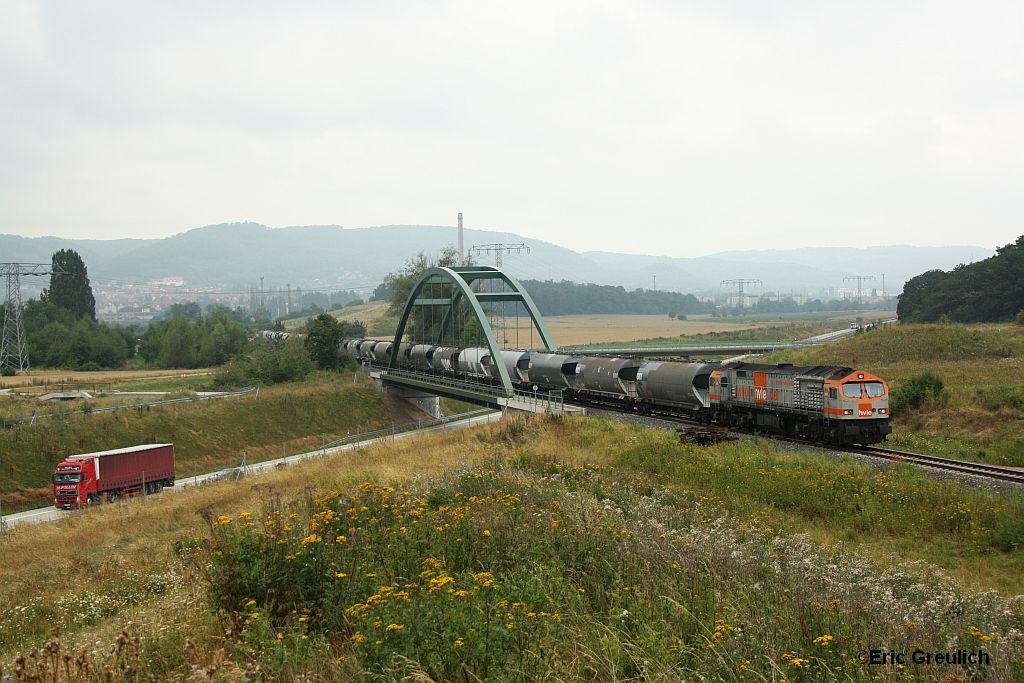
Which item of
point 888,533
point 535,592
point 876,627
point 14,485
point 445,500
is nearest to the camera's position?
point 876,627

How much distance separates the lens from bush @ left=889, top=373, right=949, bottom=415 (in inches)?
1567

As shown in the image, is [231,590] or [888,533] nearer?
[231,590]

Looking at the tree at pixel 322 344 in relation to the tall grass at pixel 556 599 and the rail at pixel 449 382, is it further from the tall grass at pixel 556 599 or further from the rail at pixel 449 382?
the tall grass at pixel 556 599

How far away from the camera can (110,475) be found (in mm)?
42719

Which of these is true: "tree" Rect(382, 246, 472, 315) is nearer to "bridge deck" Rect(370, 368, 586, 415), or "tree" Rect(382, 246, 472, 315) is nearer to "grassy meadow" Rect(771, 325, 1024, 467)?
"bridge deck" Rect(370, 368, 586, 415)

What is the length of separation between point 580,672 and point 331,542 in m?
5.03

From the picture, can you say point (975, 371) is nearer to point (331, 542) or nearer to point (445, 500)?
point (445, 500)

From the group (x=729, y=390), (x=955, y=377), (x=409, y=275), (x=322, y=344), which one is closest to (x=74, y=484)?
(x=729, y=390)

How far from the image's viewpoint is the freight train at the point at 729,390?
30589 mm

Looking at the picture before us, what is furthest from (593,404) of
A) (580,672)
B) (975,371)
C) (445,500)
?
(580,672)

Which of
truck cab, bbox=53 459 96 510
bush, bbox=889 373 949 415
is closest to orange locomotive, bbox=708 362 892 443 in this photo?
bush, bbox=889 373 949 415

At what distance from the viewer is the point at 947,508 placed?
1864 centimetres

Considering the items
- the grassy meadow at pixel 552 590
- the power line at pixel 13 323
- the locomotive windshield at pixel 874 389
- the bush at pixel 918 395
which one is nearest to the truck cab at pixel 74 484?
the grassy meadow at pixel 552 590

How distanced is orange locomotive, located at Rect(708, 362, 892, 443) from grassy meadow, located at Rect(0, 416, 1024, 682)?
388 inches
